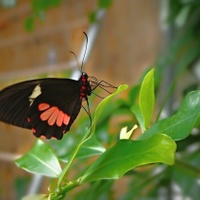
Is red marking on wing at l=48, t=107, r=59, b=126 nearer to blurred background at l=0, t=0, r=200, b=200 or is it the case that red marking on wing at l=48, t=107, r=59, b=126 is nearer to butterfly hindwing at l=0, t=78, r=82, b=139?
butterfly hindwing at l=0, t=78, r=82, b=139

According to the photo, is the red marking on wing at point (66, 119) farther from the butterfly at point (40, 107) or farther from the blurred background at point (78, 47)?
the blurred background at point (78, 47)

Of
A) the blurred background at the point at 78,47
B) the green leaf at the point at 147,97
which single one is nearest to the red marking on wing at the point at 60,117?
the green leaf at the point at 147,97

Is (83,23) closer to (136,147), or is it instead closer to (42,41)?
(42,41)

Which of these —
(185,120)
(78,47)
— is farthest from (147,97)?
(78,47)

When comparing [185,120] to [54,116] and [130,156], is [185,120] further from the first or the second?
[54,116]

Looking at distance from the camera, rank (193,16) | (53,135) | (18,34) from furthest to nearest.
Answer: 1. (18,34)
2. (193,16)
3. (53,135)

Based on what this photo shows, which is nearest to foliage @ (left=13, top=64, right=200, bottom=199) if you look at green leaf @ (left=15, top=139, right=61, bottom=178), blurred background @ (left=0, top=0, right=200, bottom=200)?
green leaf @ (left=15, top=139, right=61, bottom=178)

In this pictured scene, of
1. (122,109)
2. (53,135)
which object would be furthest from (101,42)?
(53,135)

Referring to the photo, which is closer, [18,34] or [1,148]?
[1,148]

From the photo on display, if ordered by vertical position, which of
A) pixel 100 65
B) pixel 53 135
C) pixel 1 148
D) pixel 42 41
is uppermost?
pixel 53 135
